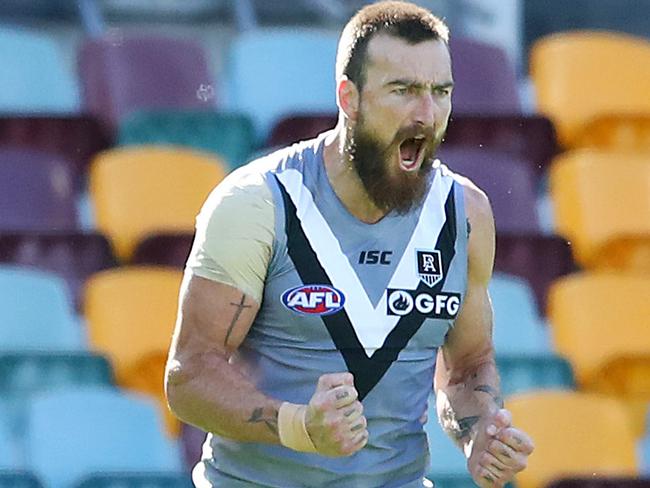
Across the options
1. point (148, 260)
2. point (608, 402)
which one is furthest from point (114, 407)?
point (608, 402)

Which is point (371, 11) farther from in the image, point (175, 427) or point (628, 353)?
point (628, 353)

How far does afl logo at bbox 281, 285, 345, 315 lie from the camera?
4.04 metres

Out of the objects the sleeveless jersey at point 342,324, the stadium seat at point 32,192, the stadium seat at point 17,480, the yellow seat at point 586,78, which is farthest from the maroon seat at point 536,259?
the sleeveless jersey at point 342,324

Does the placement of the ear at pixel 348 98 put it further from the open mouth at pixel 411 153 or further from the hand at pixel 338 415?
the hand at pixel 338 415

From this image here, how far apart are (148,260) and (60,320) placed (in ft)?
1.93

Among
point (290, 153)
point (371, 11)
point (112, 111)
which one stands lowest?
point (112, 111)

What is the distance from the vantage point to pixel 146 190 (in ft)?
24.1

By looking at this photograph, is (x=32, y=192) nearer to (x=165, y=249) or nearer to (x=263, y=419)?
(x=165, y=249)

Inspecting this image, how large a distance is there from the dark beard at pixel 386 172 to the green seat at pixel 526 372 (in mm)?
2685

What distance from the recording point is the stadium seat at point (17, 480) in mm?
5562

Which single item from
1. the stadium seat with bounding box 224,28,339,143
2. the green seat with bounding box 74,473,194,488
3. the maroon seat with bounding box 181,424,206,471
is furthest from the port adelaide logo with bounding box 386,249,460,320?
the stadium seat with bounding box 224,28,339,143

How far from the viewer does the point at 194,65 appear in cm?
800

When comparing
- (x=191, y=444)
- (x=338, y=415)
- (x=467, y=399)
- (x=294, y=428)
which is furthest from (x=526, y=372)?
(x=338, y=415)

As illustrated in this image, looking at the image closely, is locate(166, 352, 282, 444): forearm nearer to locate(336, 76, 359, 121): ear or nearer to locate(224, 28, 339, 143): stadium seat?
locate(336, 76, 359, 121): ear
